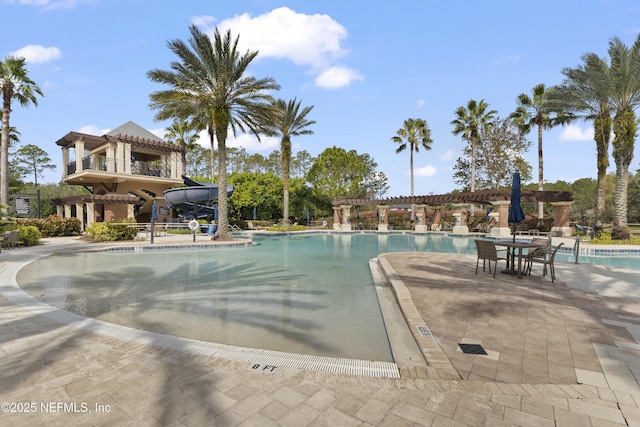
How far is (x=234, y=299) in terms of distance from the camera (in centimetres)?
626

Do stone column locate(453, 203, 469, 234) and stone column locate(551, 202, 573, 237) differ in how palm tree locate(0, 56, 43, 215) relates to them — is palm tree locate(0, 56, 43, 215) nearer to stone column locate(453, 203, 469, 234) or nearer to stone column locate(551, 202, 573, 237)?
stone column locate(453, 203, 469, 234)

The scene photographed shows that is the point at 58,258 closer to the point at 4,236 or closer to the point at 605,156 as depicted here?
the point at 4,236

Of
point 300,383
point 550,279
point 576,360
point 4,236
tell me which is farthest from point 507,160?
point 4,236

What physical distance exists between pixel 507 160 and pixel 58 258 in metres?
38.2

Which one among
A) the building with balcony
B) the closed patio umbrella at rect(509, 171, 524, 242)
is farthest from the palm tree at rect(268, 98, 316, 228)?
the closed patio umbrella at rect(509, 171, 524, 242)

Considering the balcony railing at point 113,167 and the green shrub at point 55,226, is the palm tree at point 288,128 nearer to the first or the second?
the balcony railing at point 113,167

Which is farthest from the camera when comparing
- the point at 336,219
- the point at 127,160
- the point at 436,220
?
the point at 336,219

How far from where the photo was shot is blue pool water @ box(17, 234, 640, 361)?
4.30 metres

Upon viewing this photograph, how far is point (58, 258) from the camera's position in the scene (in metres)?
11.5

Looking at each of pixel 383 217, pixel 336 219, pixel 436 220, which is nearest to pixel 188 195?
pixel 336 219

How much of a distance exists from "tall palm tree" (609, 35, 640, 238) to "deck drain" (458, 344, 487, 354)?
2087 centimetres

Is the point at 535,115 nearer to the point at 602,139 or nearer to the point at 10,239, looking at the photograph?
the point at 602,139

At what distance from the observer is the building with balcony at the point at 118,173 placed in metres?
22.5

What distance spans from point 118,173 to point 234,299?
2230 cm
